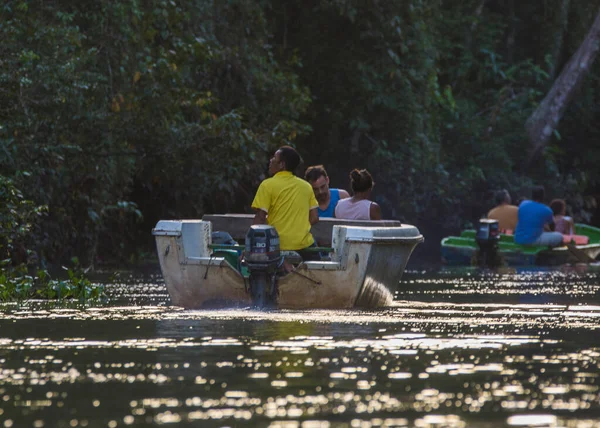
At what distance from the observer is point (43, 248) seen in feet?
69.1

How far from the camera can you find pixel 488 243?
24406 mm

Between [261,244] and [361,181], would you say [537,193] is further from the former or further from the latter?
[261,244]

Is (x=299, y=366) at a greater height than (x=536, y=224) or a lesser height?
greater

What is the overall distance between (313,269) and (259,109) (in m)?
14.3

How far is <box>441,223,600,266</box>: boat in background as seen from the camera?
82.7 ft

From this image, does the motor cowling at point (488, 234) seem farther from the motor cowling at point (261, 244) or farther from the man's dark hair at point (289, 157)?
the motor cowling at point (261, 244)

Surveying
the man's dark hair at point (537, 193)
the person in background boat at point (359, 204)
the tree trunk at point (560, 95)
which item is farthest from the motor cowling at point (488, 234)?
the tree trunk at point (560, 95)

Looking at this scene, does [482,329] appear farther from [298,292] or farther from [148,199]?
[148,199]

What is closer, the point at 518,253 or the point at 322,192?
the point at 322,192

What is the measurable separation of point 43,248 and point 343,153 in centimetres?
1107

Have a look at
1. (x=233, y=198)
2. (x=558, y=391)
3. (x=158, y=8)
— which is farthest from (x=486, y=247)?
(x=558, y=391)

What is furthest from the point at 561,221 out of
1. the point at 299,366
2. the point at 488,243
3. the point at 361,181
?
the point at 299,366

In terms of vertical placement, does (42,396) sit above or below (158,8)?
below

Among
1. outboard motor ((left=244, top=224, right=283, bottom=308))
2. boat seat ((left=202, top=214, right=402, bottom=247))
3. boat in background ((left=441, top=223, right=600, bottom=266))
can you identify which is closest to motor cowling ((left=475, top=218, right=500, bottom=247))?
boat in background ((left=441, top=223, right=600, bottom=266))
